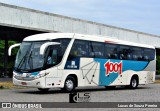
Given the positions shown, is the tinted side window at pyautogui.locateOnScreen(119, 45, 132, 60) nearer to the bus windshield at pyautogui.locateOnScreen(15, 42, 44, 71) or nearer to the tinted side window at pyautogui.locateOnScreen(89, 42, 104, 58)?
the tinted side window at pyautogui.locateOnScreen(89, 42, 104, 58)

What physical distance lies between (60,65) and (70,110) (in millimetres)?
7497

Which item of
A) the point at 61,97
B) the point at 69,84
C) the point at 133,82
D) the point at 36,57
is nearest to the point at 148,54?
the point at 133,82

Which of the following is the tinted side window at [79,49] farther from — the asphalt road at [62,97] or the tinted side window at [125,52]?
the tinted side window at [125,52]

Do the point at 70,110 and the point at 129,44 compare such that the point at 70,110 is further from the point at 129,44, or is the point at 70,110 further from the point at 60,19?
the point at 60,19

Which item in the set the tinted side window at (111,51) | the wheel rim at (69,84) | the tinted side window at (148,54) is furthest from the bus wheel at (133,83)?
the wheel rim at (69,84)

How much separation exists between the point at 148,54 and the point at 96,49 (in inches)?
254

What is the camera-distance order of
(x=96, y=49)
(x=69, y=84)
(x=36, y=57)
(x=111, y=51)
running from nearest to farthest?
1. (x=36, y=57)
2. (x=69, y=84)
3. (x=96, y=49)
4. (x=111, y=51)

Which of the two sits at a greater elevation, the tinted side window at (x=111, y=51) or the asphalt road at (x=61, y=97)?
the tinted side window at (x=111, y=51)

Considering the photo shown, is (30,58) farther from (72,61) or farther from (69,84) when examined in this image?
(69,84)

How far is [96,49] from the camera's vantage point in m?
22.0

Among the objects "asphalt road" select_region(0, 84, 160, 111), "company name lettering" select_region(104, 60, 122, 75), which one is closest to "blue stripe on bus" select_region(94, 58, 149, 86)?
"company name lettering" select_region(104, 60, 122, 75)

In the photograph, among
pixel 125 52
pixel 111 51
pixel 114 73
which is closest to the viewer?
pixel 111 51

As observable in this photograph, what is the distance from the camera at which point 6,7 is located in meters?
27.8

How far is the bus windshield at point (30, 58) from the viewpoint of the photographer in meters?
19.0
